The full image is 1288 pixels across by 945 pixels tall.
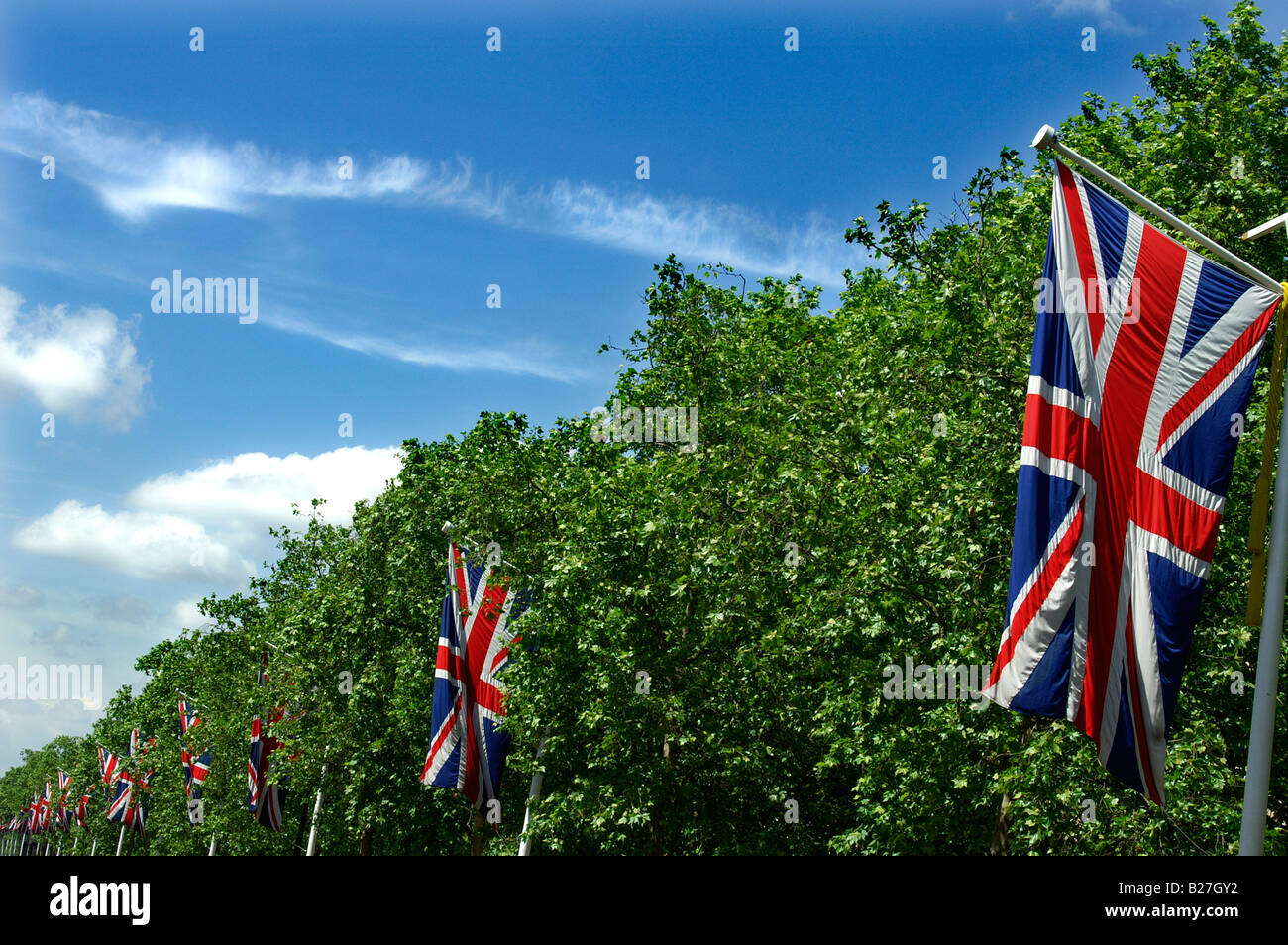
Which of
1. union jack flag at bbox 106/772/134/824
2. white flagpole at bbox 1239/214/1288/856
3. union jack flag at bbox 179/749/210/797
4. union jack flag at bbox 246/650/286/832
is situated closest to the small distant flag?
union jack flag at bbox 106/772/134/824

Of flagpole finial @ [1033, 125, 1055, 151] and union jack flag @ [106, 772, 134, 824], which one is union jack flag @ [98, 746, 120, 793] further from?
flagpole finial @ [1033, 125, 1055, 151]

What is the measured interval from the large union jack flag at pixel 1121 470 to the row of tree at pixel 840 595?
18.2ft

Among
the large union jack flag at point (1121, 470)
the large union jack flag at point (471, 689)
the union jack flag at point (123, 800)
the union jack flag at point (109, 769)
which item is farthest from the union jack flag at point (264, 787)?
the union jack flag at point (109, 769)

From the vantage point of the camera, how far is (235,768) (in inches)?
1959

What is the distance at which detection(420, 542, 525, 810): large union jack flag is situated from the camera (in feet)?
66.9

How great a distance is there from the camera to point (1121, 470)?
8.54 metres

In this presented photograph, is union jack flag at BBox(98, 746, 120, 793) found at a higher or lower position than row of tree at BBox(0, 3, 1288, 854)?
lower

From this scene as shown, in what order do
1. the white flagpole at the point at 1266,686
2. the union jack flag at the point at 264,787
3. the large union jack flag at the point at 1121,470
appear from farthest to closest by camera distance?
the union jack flag at the point at 264,787 → the white flagpole at the point at 1266,686 → the large union jack flag at the point at 1121,470

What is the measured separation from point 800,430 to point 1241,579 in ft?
26.8

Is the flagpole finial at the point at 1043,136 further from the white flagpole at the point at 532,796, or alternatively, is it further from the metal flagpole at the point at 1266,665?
the white flagpole at the point at 532,796
